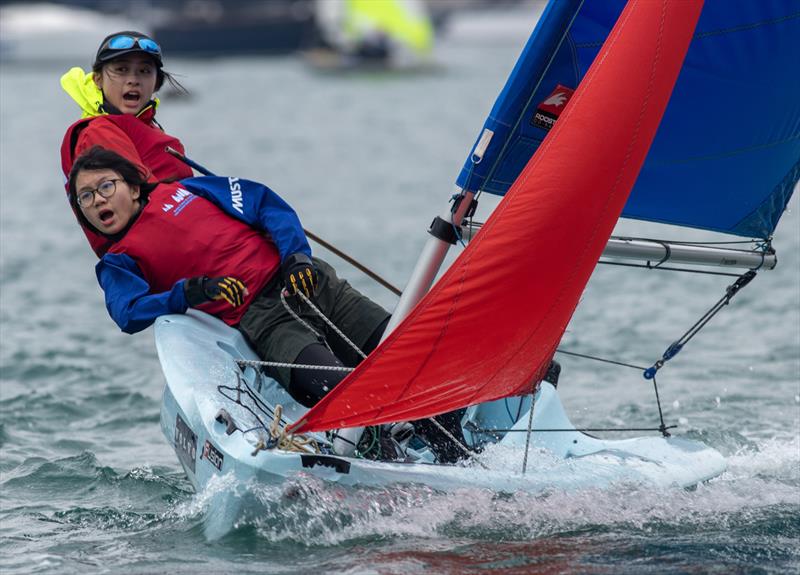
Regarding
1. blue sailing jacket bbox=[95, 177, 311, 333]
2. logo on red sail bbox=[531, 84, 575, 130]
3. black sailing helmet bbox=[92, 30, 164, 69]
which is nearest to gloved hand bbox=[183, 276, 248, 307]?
blue sailing jacket bbox=[95, 177, 311, 333]

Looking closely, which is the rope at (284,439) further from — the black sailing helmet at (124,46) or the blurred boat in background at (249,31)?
the blurred boat in background at (249,31)

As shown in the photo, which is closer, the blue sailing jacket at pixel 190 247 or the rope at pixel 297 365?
the rope at pixel 297 365

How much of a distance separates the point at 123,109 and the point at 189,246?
0.71 metres

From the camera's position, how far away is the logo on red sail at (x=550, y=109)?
446cm

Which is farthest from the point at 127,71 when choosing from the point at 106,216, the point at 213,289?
the point at 213,289

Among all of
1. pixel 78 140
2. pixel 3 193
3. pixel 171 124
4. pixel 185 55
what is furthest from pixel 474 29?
pixel 78 140

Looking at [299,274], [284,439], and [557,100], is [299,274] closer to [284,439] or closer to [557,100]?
[284,439]

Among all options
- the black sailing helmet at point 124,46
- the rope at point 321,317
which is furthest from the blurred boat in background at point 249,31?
the rope at point 321,317

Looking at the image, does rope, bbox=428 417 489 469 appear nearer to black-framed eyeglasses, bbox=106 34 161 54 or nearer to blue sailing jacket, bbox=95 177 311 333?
blue sailing jacket, bbox=95 177 311 333

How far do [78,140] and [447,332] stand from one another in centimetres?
179

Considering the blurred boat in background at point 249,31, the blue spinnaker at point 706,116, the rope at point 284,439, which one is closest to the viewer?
the rope at point 284,439

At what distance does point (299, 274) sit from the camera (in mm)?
4598

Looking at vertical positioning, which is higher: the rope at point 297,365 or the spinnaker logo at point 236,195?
the spinnaker logo at point 236,195

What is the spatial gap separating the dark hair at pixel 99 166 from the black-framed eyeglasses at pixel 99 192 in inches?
1.1
